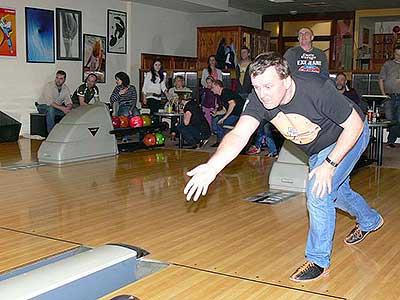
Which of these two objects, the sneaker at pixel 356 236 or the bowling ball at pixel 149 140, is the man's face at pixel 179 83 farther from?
the sneaker at pixel 356 236

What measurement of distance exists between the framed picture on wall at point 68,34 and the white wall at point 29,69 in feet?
0.28

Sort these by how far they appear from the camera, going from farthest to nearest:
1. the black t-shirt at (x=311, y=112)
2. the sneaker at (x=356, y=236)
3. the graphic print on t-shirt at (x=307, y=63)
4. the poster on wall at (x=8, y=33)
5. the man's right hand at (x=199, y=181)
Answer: the poster on wall at (x=8, y=33)
the graphic print on t-shirt at (x=307, y=63)
the sneaker at (x=356, y=236)
the black t-shirt at (x=311, y=112)
the man's right hand at (x=199, y=181)

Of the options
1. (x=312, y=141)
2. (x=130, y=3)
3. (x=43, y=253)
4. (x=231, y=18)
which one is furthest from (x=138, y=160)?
(x=231, y=18)

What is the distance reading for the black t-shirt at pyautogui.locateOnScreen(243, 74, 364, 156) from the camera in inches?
88.0

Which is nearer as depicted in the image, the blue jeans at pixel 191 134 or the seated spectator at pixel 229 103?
the seated spectator at pixel 229 103

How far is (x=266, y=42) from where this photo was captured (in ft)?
42.1

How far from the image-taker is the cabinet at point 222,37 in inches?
457

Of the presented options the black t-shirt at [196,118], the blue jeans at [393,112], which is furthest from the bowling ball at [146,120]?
the blue jeans at [393,112]

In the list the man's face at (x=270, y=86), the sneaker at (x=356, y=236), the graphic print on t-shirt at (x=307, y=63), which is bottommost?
the sneaker at (x=356, y=236)

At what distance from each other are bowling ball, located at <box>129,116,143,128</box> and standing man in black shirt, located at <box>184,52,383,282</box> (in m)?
4.57

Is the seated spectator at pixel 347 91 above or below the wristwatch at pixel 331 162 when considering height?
above

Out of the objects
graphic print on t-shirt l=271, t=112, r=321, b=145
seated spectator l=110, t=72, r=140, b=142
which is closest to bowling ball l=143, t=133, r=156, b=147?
seated spectator l=110, t=72, r=140, b=142

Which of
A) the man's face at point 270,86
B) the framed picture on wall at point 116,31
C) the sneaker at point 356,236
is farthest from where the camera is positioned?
the framed picture on wall at point 116,31

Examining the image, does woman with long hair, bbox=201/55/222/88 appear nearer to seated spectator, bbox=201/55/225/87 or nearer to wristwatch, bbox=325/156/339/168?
seated spectator, bbox=201/55/225/87
